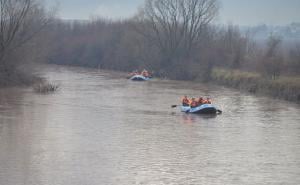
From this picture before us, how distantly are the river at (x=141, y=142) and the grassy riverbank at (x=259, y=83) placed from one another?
2.23 meters

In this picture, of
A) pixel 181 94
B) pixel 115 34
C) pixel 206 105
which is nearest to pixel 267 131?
pixel 206 105

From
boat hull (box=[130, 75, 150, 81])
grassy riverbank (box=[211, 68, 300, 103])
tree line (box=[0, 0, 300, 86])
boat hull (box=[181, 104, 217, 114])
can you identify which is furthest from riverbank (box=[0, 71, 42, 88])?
boat hull (box=[181, 104, 217, 114])

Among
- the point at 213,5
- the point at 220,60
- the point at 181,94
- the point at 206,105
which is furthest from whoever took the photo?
the point at 213,5

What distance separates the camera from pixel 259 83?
48812 millimetres

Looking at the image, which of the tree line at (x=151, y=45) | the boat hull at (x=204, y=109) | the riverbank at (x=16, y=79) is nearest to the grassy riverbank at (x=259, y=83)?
the tree line at (x=151, y=45)

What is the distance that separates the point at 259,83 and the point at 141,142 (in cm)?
2606

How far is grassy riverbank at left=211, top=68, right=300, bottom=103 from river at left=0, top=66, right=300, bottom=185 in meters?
2.23

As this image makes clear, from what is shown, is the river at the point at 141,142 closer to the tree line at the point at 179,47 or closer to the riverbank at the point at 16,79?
the riverbank at the point at 16,79

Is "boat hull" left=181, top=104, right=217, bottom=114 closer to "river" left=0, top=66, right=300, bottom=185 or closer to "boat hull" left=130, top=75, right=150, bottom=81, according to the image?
"river" left=0, top=66, right=300, bottom=185

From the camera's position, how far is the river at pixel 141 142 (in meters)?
19.0

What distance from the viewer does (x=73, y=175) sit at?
18.7m

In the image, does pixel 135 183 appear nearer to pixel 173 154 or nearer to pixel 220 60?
pixel 173 154

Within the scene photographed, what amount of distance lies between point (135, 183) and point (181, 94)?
2851 cm

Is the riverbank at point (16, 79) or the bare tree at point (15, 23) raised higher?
the bare tree at point (15, 23)
